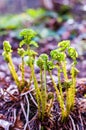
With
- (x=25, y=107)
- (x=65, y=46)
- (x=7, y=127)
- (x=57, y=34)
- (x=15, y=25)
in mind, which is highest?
(x=15, y=25)

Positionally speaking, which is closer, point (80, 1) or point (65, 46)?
point (65, 46)

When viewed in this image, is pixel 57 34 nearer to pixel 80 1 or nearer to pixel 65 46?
pixel 80 1

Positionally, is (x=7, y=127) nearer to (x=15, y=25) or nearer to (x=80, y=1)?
(x=15, y=25)

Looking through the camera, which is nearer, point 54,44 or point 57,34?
point 54,44

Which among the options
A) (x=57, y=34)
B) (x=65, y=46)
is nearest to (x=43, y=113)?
(x=65, y=46)

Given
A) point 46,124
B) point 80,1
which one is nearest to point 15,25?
point 80,1

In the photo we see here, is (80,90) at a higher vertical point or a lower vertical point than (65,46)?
Result: lower

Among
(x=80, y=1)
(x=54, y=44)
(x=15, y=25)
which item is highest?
(x=80, y=1)

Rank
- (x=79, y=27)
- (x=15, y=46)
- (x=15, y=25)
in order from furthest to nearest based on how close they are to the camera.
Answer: (x=15, y=25) → (x=79, y=27) → (x=15, y=46)

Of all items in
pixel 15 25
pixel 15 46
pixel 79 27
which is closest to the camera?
pixel 15 46
